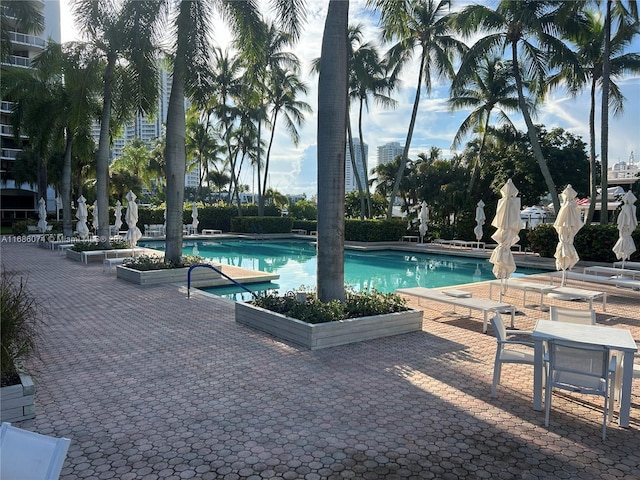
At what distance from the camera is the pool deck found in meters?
3.62

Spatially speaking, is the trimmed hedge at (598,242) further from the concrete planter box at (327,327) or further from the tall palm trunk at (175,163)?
the tall palm trunk at (175,163)

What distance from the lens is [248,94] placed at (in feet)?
43.0

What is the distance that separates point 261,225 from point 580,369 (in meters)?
28.0

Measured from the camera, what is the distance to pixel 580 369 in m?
4.20

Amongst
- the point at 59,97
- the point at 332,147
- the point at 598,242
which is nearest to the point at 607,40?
the point at 598,242

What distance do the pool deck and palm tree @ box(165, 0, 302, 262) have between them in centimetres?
588

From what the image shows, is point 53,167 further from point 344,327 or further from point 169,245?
point 344,327

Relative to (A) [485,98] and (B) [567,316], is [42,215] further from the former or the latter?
(B) [567,316]

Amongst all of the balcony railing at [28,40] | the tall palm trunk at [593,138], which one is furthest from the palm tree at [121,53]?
the balcony railing at [28,40]

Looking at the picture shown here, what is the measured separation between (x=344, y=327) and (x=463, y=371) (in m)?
1.83

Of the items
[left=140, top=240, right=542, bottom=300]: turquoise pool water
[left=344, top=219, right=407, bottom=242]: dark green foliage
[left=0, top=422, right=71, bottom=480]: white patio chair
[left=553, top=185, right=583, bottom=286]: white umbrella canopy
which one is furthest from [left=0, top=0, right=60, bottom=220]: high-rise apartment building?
[left=0, top=422, right=71, bottom=480]: white patio chair

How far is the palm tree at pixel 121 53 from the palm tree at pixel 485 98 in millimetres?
17359

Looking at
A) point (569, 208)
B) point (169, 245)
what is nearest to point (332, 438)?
point (569, 208)

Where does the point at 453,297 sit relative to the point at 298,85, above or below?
below
